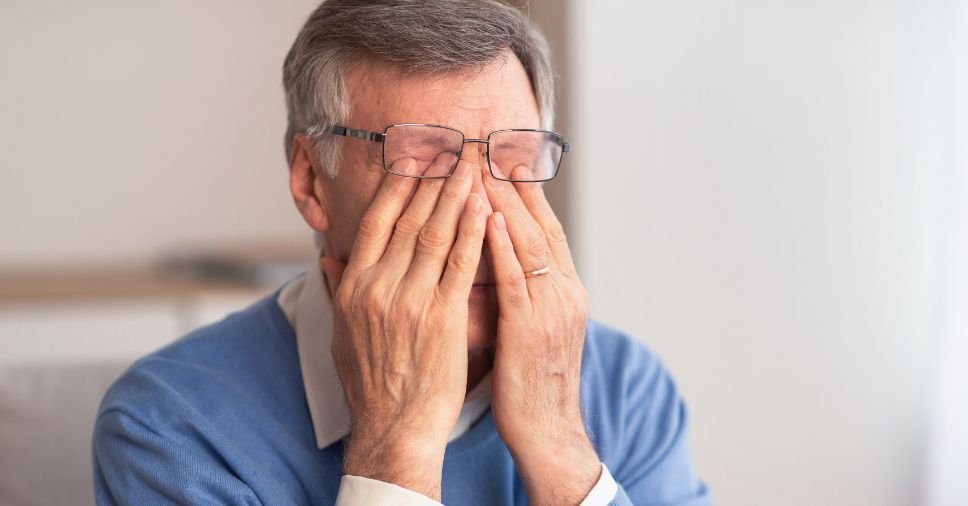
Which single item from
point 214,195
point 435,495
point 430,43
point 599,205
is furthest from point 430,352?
point 214,195

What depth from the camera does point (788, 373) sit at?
231 centimetres

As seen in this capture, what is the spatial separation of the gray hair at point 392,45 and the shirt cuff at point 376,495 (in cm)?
47

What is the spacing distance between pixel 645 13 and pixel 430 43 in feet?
3.65

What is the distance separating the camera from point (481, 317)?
1.40m

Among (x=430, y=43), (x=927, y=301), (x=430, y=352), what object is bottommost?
(x=927, y=301)

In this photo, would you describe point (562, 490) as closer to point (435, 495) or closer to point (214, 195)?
point (435, 495)

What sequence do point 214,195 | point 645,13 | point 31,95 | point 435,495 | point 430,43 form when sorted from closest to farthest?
point 435,495
point 430,43
point 645,13
point 31,95
point 214,195

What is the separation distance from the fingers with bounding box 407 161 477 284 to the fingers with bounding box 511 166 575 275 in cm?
10

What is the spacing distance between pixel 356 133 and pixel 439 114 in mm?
128

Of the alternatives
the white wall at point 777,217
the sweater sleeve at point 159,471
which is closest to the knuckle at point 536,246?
the sweater sleeve at point 159,471

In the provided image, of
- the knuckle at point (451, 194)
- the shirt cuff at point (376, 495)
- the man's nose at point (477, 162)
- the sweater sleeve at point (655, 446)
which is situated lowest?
the sweater sleeve at point (655, 446)

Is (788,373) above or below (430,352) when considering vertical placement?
below

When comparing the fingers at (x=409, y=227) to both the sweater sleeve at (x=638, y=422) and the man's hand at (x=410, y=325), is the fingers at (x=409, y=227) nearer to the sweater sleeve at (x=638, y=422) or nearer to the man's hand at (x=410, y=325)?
the man's hand at (x=410, y=325)

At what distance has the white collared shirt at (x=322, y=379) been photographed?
139 cm
